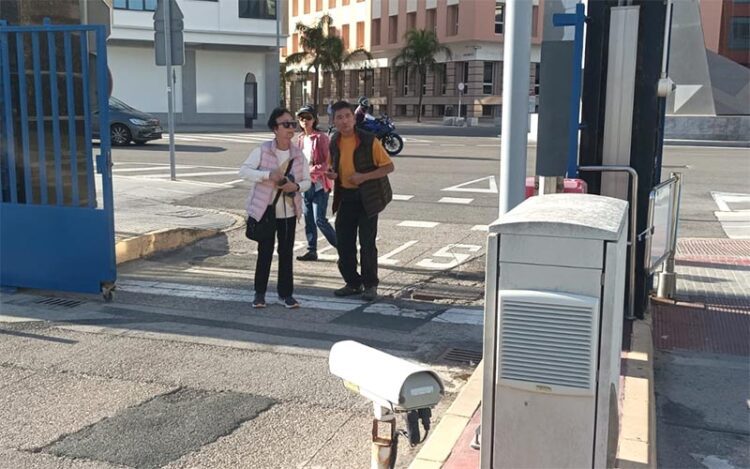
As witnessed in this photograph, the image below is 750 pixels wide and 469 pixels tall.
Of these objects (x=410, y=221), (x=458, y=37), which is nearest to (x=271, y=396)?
(x=410, y=221)

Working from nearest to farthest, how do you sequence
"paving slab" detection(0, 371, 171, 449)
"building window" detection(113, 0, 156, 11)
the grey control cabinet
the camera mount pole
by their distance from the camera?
the grey control cabinet
the camera mount pole
"paving slab" detection(0, 371, 171, 449)
"building window" detection(113, 0, 156, 11)

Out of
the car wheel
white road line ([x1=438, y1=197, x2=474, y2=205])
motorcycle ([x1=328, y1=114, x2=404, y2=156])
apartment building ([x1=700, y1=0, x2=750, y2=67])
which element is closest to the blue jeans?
white road line ([x1=438, y1=197, x2=474, y2=205])

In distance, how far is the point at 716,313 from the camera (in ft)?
21.9

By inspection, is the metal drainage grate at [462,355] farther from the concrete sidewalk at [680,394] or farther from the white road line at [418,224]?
the white road line at [418,224]

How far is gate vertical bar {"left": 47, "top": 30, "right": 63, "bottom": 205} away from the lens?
6.86 m

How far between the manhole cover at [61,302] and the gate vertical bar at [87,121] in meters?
0.86

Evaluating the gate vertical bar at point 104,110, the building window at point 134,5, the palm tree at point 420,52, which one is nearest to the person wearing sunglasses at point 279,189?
the gate vertical bar at point 104,110

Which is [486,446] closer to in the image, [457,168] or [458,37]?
[457,168]

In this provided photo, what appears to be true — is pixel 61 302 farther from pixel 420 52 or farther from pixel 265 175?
pixel 420 52

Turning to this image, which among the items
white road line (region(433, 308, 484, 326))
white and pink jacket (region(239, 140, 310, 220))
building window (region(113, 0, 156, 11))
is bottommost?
white road line (region(433, 308, 484, 326))

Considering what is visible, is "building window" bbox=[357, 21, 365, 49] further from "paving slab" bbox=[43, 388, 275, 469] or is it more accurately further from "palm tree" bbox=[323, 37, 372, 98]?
"paving slab" bbox=[43, 388, 275, 469]

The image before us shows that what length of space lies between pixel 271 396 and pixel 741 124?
94.0 ft

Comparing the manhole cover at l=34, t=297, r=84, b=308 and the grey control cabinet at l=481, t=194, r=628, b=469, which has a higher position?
the grey control cabinet at l=481, t=194, r=628, b=469

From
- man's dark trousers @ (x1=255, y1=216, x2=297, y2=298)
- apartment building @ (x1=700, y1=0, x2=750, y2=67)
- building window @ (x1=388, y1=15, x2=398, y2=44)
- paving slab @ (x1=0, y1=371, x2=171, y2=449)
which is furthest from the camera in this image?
apartment building @ (x1=700, y1=0, x2=750, y2=67)
